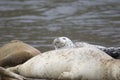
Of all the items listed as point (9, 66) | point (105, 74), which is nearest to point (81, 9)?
point (9, 66)

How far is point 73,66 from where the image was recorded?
19.2 feet

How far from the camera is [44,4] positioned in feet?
53.1

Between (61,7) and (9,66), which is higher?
(9,66)

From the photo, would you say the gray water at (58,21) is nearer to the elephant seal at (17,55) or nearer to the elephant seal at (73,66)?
the elephant seal at (17,55)

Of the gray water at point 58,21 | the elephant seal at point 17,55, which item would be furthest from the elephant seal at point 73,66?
the gray water at point 58,21

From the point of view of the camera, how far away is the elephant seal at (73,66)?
224 inches

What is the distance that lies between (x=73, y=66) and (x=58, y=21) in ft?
24.4

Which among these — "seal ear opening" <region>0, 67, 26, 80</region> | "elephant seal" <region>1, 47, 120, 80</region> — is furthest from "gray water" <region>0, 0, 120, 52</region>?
"seal ear opening" <region>0, 67, 26, 80</region>

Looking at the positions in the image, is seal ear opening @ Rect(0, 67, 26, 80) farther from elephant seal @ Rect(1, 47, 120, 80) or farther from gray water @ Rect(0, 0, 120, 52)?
gray water @ Rect(0, 0, 120, 52)

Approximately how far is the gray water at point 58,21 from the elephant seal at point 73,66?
8.35 ft

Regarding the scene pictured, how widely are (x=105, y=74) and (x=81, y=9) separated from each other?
30.8 feet

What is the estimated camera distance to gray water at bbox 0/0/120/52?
35.1 feet

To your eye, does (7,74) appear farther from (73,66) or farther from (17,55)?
(17,55)

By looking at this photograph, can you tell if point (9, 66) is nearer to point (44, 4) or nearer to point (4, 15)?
point (4, 15)
